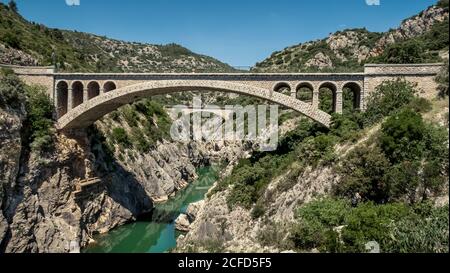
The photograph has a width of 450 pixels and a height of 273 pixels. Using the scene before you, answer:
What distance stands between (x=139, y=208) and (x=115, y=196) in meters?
2.79

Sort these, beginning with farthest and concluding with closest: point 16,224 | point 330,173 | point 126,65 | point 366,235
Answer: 1. point 126,65
2. point 16,224
3. point 330,173
4. point 366,235

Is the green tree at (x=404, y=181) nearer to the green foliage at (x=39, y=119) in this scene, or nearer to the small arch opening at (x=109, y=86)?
the small arch opening at (x=109, y=86)

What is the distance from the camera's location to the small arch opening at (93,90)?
28.3m

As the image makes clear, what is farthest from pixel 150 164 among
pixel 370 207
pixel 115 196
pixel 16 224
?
pixel 370 207

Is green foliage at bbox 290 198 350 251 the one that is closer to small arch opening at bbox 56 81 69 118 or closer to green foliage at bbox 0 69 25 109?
green foliage at bbox 0 69 25 109

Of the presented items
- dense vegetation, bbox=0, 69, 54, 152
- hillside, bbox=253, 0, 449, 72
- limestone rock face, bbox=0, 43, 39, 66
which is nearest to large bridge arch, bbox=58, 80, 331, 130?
dense vegetation, bbox=0, 69, 54, 152

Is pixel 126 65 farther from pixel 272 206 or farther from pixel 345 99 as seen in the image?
pixel 272 206

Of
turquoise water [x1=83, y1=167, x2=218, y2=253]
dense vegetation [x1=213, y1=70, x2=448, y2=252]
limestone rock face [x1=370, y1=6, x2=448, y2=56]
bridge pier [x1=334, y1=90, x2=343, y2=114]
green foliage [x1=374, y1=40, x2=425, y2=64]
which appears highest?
limestone rock face [x1=370, y1=6, x2=448, y2=56]

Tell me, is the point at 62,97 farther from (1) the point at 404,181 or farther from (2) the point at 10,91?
(1) the point at 404,181

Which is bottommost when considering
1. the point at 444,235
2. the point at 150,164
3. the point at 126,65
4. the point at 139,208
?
the point at 139,208

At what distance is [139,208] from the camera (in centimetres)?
3397

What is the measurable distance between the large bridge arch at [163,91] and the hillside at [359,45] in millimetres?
16404

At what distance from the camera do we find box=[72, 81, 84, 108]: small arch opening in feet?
94.1

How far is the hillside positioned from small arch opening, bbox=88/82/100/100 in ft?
61.3
